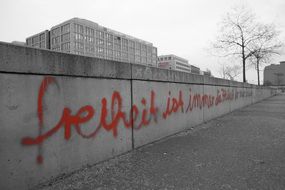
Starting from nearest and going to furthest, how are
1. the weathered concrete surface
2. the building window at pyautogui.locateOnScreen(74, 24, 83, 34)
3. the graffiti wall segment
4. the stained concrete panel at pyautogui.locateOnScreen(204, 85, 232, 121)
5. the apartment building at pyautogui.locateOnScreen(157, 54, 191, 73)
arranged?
the weathered concrete surface < the graffiti wall segment < the stained concrete panel at pyautogui.locateOnScreen(204, 85, 232, 121) < the building window at pyautogui.locateOnScreen(74, 24, 83, 34) < the apartment building at pyautogui.locateOnScreen(157, 54, 191, 73)

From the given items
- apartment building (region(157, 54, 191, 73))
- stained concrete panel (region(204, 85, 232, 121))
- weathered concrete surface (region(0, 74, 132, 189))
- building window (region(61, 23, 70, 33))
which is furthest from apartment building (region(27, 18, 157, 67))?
weathered concrete surface (region(0, 74, 132, 189))

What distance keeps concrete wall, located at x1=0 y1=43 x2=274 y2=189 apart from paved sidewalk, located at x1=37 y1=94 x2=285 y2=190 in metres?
0.33

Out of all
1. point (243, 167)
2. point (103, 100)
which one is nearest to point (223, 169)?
point (243, 167)

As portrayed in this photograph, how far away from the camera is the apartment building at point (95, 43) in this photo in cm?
8619

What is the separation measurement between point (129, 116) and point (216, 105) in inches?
250

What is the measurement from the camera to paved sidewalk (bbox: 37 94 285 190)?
2.84m

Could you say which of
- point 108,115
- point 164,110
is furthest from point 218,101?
point 108,115

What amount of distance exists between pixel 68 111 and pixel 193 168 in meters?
2.30

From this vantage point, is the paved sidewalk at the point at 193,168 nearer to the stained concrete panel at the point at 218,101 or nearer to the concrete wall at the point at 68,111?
the concrete wall at the point at 68,111

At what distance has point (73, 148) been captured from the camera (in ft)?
10.5

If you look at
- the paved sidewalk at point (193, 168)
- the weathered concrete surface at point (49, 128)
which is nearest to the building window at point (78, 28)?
the paved sidewalk at point (193, 168)

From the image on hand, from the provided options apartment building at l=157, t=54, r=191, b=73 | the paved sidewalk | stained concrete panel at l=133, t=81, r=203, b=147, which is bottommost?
the paved sidewalk

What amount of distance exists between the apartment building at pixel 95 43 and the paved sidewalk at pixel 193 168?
7471 centimetres

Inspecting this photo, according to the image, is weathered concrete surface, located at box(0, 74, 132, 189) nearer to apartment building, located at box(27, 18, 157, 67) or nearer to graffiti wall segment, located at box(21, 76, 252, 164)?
graffiti wall segment, located at box(21, 76, 252, 164)
